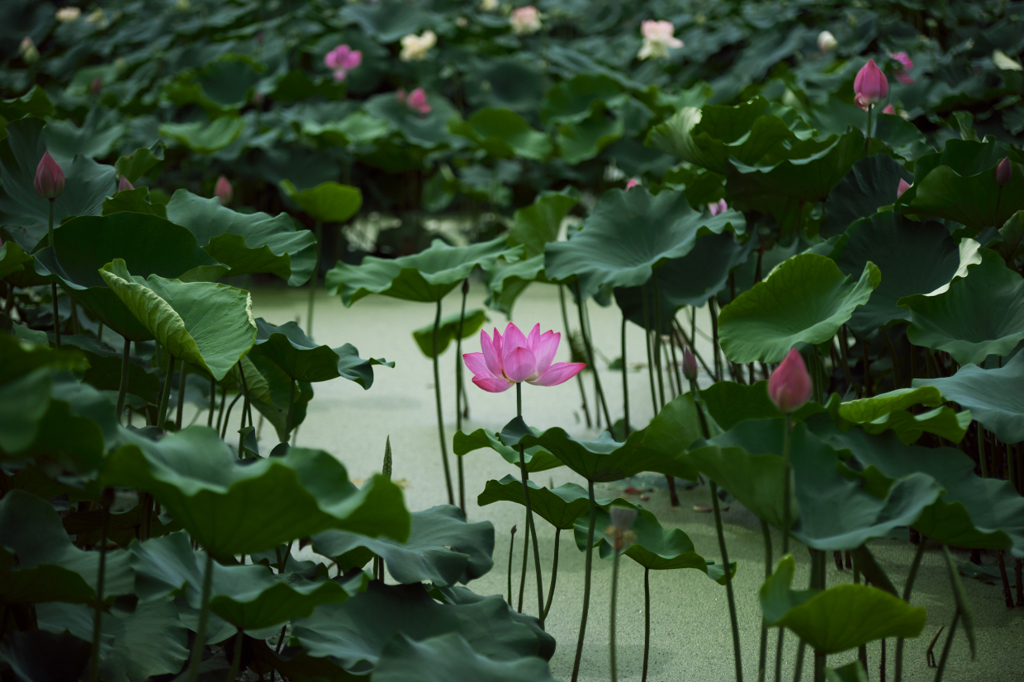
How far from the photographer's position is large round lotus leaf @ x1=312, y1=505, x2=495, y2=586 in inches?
31.8

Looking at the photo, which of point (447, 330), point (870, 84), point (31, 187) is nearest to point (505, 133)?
point (447, 330)

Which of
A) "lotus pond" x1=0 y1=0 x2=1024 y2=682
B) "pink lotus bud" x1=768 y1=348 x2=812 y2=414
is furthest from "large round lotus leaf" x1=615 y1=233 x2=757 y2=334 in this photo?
"pink lotus bud" x1=768 y1=348 x2=812 y2=414

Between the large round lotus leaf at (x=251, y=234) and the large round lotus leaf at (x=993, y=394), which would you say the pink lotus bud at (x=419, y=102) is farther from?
the large round lotus leaf at (x=993, y=394)

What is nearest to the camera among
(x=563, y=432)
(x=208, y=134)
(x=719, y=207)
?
(x=563, y=432)

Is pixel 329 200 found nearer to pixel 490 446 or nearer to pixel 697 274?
pixel 697 274

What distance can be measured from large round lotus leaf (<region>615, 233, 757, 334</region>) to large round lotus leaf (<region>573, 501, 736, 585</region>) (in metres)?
0.52

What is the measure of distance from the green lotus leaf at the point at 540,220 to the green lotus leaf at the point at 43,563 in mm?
1229

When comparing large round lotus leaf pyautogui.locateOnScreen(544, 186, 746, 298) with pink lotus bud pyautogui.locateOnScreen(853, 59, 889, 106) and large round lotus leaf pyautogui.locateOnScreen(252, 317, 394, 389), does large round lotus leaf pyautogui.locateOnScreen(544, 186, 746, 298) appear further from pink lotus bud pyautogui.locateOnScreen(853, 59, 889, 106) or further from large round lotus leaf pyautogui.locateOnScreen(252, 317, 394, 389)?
large round lotus leaf pyautogui.locateOnScreen(252, 317, 394, 389)

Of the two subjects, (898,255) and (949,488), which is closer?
(949,488)

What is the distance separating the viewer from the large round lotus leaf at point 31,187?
122cm

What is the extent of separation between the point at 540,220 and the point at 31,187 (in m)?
0.99

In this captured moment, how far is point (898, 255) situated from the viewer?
3.98 feet

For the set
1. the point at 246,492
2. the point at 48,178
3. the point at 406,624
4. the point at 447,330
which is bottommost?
the point at 447,330

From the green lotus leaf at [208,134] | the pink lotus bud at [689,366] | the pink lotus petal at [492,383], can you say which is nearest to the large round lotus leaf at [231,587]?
the pink lotus petal at [492,383]
